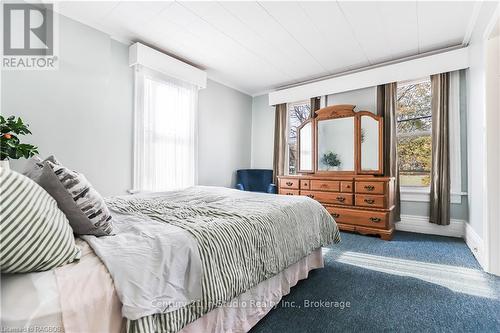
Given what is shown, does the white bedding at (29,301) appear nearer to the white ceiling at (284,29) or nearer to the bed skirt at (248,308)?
the bed skirt at (248,308)

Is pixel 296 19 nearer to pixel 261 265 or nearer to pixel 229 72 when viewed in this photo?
pixel 229 72

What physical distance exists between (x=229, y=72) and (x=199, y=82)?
0.60 m

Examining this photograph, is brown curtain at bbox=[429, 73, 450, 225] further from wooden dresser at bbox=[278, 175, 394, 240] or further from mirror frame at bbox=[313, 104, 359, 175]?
mirror frame at bbox=[313, 104, 359, 175]

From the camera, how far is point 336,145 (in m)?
4.05

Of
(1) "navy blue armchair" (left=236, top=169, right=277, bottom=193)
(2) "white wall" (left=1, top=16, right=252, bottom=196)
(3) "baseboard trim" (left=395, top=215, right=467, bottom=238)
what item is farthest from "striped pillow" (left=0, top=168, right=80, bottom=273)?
(3) "baseboard trim" (left=395, top=215, right=467, bottom=238)

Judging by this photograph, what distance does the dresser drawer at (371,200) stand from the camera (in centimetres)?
329

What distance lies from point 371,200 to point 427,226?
0.98 metres

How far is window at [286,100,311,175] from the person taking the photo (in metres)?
4.80

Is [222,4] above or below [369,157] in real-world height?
above

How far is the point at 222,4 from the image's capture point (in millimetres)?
2469

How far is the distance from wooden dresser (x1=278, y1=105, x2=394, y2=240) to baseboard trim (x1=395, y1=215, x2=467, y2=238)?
444mm

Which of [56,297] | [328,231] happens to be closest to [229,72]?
[328,231]

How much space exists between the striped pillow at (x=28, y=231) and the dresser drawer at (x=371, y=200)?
3.38 metres

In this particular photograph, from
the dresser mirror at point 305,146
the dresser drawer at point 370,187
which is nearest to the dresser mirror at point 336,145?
the dresser mirror at point 305,146
